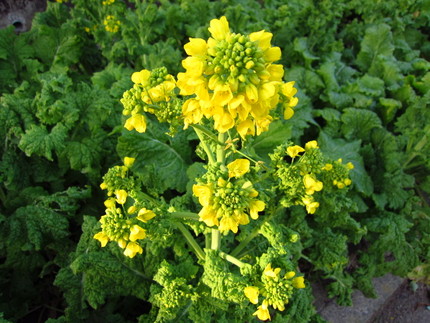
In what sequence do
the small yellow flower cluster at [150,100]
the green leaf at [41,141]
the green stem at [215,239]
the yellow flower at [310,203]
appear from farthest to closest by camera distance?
the green leaf at [41,141] → the green stem at [215,239] → the yellow flower at [310,203] → the small yellow flower cluster at [150,100]

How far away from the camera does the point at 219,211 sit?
1.27 meters

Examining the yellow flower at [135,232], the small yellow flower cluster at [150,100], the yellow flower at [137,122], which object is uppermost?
the small yellow flower cluster at [150,100]

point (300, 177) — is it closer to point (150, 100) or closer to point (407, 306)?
point (150, 100)

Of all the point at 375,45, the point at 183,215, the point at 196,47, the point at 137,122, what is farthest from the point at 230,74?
the point at 375,45

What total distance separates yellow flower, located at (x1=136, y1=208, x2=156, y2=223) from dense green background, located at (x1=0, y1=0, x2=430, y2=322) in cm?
66

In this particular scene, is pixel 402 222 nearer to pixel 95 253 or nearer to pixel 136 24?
pixel 95 253

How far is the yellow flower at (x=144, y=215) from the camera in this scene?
1455 mm

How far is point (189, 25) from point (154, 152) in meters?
1.89

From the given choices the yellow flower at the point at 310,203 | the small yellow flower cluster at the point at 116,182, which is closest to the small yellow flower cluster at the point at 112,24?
the small yellow flower cluster at the point at 116,182

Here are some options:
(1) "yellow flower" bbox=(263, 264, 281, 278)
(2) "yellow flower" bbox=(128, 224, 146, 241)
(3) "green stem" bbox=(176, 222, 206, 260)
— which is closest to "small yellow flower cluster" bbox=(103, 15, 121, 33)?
(3) "green stem" bbox=(176, 222, 206, 260)

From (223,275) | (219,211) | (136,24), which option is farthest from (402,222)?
(136,24)

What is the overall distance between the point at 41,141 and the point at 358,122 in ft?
9.29

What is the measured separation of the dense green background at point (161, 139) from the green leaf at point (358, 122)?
1cm

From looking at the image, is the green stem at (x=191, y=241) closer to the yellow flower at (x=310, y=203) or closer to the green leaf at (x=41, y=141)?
the yellow flower at (x=310, y=203)
